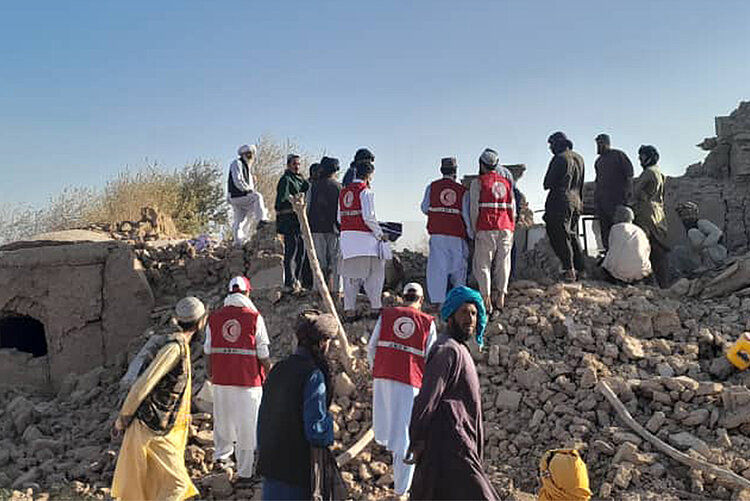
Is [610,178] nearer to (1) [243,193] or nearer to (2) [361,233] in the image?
(2) [361,233]

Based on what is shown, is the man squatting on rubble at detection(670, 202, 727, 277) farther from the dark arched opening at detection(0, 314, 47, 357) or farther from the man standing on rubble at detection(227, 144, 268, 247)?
the dark arched opening at detection(0, 314, 47, 357)

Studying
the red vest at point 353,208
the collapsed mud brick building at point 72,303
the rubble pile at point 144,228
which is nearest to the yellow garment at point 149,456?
the red vest at point 353,208

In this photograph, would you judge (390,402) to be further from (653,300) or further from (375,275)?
(653,300)

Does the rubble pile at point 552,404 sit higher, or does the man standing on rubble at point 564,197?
the man standing on rubble at point 564,197

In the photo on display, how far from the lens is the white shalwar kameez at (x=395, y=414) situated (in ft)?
17.3

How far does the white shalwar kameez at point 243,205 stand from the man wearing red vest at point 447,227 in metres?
2.52

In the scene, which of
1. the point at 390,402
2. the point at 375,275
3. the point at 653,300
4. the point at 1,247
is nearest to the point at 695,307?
the point at 653,300

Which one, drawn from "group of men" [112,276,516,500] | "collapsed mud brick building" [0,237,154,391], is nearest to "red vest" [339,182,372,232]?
"group of men" [112,276,516,500]

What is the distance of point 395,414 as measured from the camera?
534 cm

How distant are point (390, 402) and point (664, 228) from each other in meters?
4.76

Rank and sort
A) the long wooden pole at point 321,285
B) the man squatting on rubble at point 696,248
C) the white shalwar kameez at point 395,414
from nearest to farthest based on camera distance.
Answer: the white shalwar kameez at point 395,414, the long wooden pole at point 321,285, the man squatting on rubble at point 696,248

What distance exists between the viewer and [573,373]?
20.8 feet

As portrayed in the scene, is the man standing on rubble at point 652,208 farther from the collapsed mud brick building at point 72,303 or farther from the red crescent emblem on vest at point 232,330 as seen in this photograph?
the collapsed mud brick building at point 72,303

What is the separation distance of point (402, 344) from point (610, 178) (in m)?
4.41
